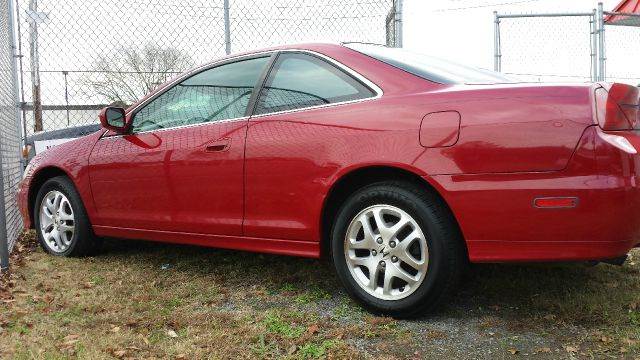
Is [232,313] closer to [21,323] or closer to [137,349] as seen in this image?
[137,349]

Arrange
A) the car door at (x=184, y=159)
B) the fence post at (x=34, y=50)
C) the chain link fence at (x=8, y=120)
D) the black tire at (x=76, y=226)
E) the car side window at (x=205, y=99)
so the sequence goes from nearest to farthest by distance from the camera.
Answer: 1. the car door at (x=184, y=159)
2. the car side window at (x=205, y=99)
3. the black tire at (x=76, y=226)
4. the chain link fence at (x=8, y=120)
5. the fence post at (x=34, y=50)

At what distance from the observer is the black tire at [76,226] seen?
4.44 metres

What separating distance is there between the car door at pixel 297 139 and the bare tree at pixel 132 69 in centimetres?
331

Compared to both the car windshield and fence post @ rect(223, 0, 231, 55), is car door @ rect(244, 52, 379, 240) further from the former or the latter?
fence post @ rect(223, 0, 231, 55)

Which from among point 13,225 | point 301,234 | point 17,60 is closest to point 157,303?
point 301,234

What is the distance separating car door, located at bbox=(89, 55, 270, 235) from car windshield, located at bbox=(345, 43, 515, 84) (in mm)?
699

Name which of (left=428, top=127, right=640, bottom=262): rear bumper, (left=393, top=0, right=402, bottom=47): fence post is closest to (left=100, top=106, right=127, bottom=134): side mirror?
(left=428, top=127, right=640, bottom=262): rear bumper

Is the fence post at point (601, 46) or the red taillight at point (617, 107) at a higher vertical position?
the fence post at point (601, 46)

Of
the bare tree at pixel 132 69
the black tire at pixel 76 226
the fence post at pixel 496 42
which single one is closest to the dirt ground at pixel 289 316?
the black tire at pixel 76 226

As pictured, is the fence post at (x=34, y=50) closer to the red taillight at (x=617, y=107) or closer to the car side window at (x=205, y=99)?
the car side window at (x=205, y=99)

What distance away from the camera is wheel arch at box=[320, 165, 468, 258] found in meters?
2.83

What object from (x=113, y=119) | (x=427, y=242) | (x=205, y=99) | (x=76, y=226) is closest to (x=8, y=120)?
(x=76, y=226)

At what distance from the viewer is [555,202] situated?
96.7 inches

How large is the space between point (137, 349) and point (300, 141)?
1.31 metres
